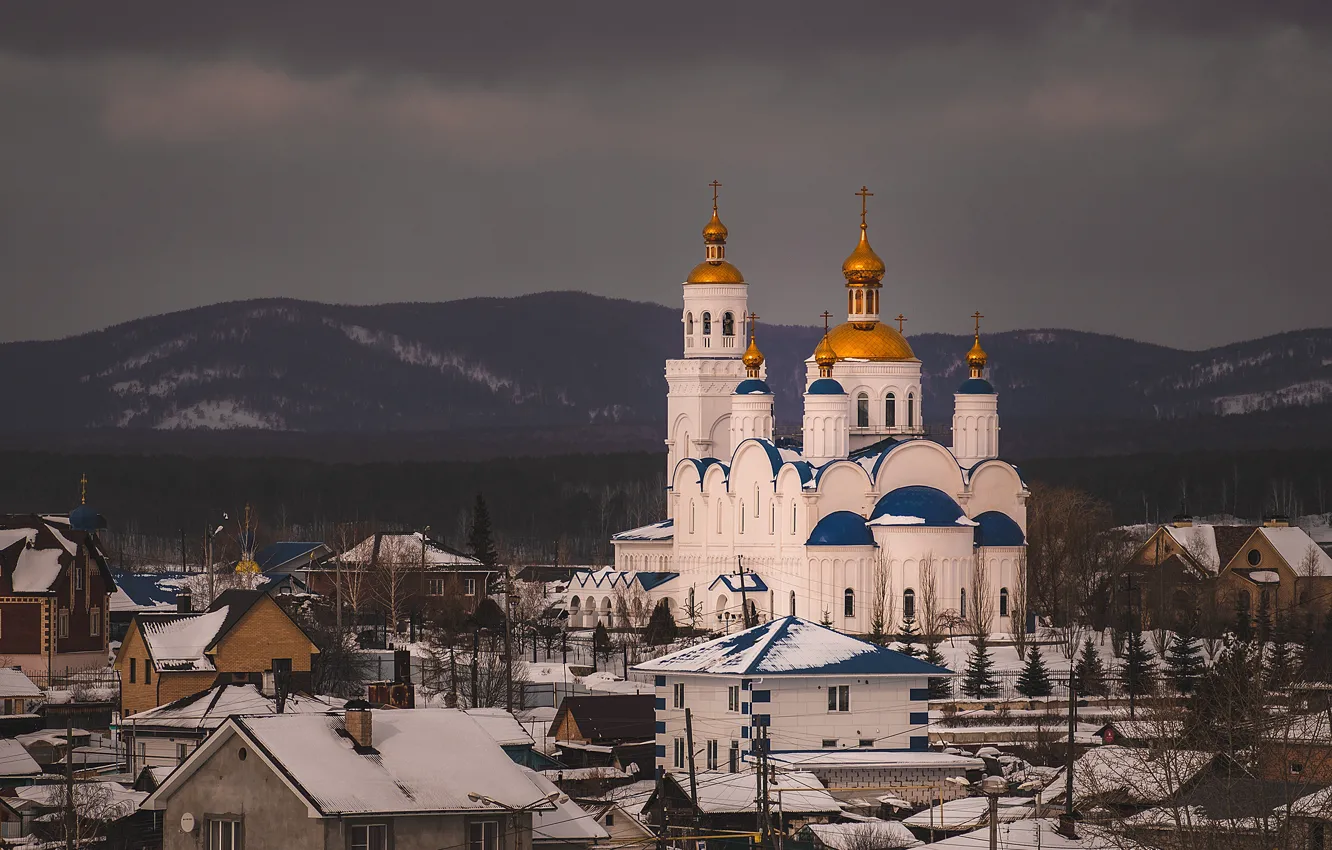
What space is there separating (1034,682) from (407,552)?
3949cm

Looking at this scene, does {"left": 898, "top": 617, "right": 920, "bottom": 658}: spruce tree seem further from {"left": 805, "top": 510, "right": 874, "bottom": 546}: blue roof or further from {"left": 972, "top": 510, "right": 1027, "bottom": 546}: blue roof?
{"left": 972, "top": 510, "right": 1027, "bottom": 546}: blue roof

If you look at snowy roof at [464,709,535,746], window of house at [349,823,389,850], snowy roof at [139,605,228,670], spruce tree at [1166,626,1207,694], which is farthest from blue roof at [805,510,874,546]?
window of house at [349,823,389,850]

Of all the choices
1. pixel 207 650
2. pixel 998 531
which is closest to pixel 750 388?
pixel 998 531

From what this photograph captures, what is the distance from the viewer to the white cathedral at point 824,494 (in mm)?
82188

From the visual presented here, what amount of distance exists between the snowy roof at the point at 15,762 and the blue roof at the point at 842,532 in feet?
131

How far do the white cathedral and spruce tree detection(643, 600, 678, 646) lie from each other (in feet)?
6.42

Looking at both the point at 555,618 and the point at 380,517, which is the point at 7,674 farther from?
the point at 380,517

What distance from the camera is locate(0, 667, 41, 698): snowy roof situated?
55.3m

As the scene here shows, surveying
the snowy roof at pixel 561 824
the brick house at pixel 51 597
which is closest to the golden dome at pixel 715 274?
the brick house at pixel 51 597

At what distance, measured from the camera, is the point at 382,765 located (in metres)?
31.2

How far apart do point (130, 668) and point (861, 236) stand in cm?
4366

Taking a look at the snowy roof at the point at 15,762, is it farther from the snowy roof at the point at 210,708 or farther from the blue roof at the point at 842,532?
the blue roof at the point at 842,532

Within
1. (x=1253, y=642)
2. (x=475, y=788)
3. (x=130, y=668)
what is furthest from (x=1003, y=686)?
(x=475, y=788)

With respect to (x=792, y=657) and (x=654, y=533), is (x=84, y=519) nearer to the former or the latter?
(x=654, y=533)
